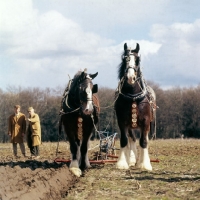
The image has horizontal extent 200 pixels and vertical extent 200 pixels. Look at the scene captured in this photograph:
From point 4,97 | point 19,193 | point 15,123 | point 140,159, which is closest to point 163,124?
point 4,97

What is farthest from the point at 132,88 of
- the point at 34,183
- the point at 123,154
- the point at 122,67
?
the point at 34,183

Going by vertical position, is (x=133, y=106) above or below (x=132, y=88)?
below


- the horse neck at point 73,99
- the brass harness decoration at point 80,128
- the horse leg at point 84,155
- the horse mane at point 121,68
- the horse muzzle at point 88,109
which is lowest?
the horse leg at point 84,155

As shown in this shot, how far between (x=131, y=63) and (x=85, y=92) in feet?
4.33

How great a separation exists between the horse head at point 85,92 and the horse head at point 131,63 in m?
0.79

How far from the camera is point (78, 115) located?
8.73 metres

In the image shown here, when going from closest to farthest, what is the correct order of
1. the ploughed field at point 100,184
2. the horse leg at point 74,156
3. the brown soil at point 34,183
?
1. the brown soil at point 34,183
2. the ploughed field at point 100,184
3. the horse leg at point 74,156

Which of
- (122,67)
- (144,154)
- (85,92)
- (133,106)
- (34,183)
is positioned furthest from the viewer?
(122,67)

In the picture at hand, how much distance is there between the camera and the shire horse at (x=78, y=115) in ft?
27.6

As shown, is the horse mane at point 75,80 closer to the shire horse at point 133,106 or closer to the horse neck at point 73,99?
the horse neck at point 73,99

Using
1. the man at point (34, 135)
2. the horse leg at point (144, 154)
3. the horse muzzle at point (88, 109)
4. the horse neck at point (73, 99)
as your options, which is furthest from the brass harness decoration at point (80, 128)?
the man at point (34, 135)

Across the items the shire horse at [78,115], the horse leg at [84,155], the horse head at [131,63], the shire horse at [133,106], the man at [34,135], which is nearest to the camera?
the shire horse at [78,115]

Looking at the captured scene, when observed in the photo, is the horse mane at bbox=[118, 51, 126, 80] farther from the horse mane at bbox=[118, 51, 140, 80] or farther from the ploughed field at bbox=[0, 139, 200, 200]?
the ploughed field at bbox=[0, 139, 200, 200]

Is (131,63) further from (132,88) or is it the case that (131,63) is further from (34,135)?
(34,135)
